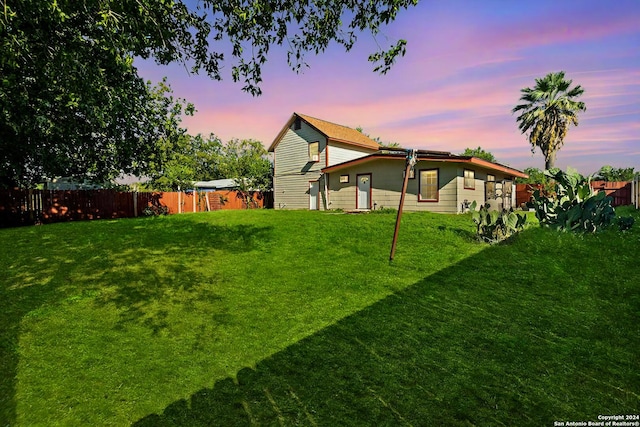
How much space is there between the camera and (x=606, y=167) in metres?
33.0

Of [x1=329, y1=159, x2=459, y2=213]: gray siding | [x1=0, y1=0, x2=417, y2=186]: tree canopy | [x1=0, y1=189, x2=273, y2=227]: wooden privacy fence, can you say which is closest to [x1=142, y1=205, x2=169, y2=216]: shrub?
→ [x1=0, y1=189, x2=273, y2=227]: wooden privacy fence

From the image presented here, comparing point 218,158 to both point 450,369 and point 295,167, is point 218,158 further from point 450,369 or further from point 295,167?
point 450,369

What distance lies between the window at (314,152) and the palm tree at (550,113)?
23126 mm

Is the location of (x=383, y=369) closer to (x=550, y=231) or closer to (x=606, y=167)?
(x=550, y=231)

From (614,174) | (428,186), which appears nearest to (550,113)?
(614,174)

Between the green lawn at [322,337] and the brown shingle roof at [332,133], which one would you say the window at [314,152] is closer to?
the brown shingle roof at [332,133]

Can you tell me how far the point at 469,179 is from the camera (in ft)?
61.3

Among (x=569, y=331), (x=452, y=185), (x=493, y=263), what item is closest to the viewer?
(x=569, y=331)

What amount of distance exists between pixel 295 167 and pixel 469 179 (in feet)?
45.0

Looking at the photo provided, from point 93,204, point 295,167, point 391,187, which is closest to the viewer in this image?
point 93,204

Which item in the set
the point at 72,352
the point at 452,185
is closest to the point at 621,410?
the point at 72,352

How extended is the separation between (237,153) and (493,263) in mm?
55922

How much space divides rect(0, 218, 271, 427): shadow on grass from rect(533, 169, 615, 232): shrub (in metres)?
10.1

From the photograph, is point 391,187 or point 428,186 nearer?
point 428,186
